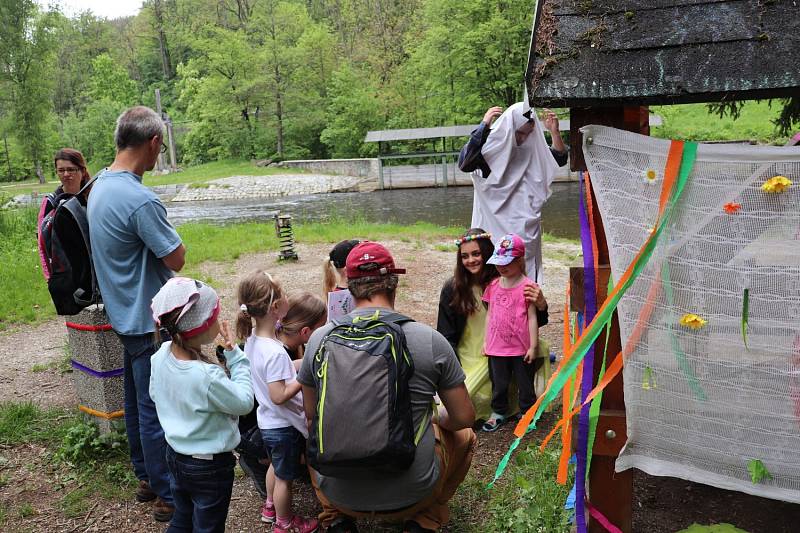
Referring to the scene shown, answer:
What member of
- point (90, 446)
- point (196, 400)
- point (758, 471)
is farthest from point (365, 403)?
point (90, 446)

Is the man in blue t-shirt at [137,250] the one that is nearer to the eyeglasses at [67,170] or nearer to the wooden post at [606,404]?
the eyeglasses at [67,170]

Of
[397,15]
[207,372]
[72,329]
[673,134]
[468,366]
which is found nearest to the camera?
[207,372]

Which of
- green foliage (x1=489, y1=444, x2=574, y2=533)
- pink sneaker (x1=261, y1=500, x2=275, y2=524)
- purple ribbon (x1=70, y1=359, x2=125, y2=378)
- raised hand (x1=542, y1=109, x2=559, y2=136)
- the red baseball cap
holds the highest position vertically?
raised hand (x1=542, y1=109, x2=559, y2=136)

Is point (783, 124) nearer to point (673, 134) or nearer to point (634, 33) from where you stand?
point (634, 33)

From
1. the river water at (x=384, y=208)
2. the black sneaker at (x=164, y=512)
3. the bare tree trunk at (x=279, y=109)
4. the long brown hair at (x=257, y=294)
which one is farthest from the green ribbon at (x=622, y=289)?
the bare tree trunk at (x=279, y=109)

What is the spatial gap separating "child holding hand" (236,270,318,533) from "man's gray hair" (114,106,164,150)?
0.84 m

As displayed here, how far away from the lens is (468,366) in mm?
4504

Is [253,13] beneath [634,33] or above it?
above

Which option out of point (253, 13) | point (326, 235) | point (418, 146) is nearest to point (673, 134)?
point (418, 146)

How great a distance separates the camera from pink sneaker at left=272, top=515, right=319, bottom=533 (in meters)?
3.16

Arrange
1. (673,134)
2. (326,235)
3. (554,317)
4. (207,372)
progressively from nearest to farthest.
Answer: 1. (207,372)
2. (554,317)
3. (326,235)
4. (673,134)

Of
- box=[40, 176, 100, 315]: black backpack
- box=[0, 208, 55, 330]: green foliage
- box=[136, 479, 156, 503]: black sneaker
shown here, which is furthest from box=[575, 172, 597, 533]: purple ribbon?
box=[0, 208, 55, 330]: green foliage

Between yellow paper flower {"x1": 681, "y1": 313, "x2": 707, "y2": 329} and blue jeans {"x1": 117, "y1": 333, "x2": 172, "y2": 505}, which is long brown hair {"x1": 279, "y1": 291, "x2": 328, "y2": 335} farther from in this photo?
yellow paper flower {"x1": 681, "y1": 313, "x2": 707, "y2": 329}

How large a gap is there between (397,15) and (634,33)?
55.3 meters
